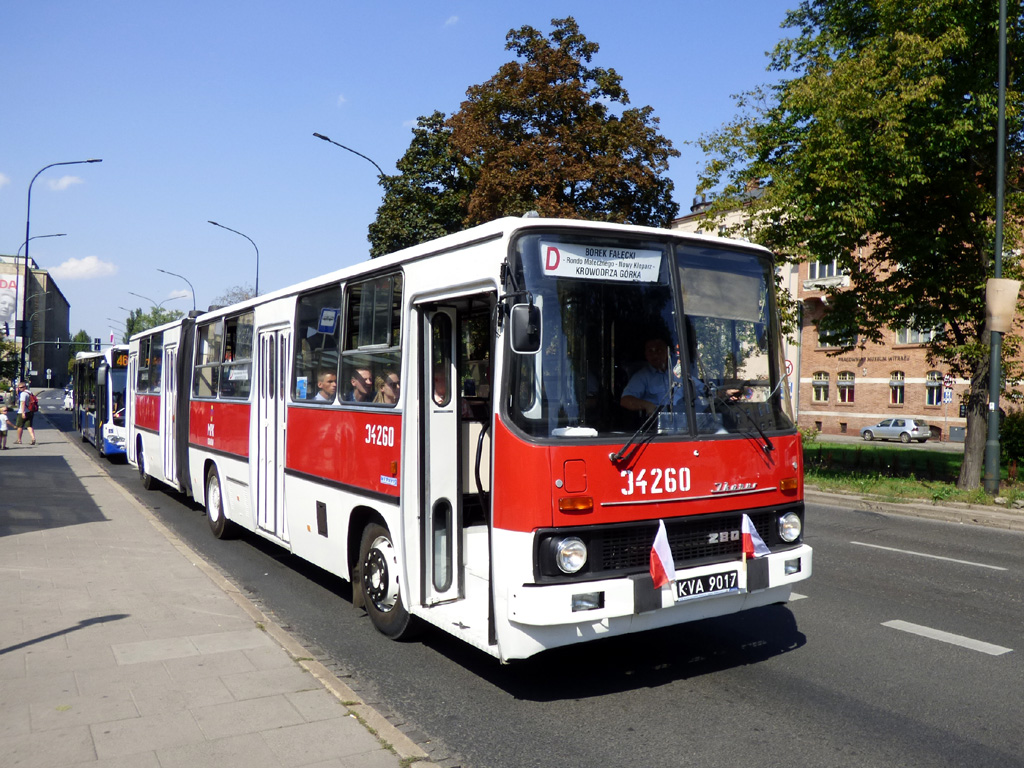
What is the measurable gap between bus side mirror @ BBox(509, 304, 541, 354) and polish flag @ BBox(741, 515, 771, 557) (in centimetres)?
194

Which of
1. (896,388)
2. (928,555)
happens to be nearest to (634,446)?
(928,555)

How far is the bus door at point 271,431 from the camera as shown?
908 cm

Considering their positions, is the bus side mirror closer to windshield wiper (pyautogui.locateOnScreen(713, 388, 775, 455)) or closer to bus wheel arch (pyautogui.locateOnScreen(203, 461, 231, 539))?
windshield wiper (pyautogui.locateOnScreen(713, 388, 775, 455))

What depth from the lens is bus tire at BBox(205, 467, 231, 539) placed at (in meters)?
11.4

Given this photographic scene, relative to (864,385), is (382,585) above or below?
below

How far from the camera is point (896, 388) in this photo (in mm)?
53031

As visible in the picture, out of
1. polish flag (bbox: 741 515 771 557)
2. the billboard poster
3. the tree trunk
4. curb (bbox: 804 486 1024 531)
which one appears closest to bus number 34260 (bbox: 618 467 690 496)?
polish flag (bbox: 741 515 771 557)

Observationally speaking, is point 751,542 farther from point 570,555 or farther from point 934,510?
point 934,510

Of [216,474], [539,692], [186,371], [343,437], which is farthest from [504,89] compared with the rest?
[539,692]

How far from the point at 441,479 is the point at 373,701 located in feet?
5.06

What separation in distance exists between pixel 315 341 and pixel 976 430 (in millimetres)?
15893

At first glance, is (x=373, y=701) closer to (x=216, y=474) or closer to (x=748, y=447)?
(x=748, y=447)

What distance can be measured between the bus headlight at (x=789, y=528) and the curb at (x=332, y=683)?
2817 mm

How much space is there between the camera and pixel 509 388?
5.30m
